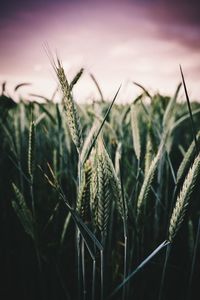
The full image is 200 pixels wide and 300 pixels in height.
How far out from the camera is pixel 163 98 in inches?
43.7

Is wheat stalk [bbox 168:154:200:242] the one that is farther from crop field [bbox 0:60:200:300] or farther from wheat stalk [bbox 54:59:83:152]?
wheat stalk [bbox 54:59:83:152]

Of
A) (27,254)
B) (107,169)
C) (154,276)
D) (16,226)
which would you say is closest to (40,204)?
(16,226)

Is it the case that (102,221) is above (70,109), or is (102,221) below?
below

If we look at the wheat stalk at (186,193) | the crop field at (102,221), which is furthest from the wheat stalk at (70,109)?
the wheat stalk at (186,193)

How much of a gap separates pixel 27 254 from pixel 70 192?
1.15 ft

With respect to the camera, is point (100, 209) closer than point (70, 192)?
Yes

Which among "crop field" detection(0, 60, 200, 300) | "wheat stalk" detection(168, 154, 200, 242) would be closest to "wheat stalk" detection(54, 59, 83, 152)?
"crop field" detection(0, 60, 200, 300)

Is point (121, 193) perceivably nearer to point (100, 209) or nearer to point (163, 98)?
point (100, 209)

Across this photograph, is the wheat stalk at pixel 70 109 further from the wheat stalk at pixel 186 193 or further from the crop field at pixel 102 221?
the wheat stalk at pixel 186 193

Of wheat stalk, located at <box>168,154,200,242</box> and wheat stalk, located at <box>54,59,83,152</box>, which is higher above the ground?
wheat stalk, located at <box>54,59,83,152</box>

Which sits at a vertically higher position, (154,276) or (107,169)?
(107,169)

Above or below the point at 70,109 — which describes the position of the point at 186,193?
below

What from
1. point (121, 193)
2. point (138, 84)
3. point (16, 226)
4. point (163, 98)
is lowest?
point (16, 226)

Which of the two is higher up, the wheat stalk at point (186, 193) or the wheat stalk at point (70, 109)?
the wheat stalk at point (70, 109)
